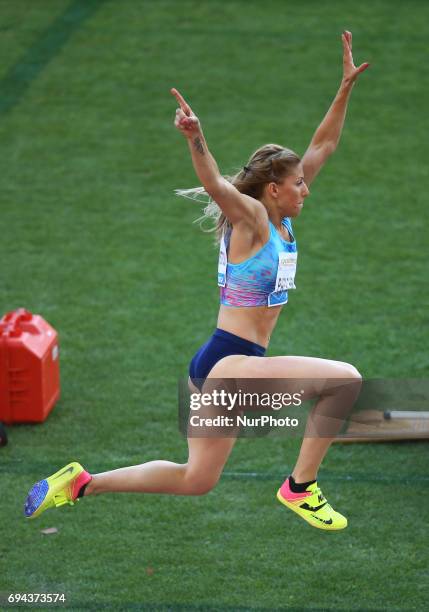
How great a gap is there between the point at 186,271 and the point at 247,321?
4.50 m

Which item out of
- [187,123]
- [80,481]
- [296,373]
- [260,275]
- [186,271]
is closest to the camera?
[187,123]

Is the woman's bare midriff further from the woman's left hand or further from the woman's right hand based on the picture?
the woman's left hand

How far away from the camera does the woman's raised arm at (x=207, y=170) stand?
15.5 ft

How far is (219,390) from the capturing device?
5.09m

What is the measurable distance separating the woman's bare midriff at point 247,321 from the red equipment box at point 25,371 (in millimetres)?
2428

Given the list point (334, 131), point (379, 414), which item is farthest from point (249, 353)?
point (379, 414)

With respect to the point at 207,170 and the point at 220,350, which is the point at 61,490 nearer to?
the point at 220,350

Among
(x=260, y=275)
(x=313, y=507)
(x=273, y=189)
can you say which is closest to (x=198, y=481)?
(x=313, y=507)

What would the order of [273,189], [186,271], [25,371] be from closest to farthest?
[273,189] → [25,371] → [186,271]

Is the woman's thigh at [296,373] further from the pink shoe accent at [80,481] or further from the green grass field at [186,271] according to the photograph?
the green grass field at [186,271]

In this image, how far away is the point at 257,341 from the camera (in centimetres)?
519

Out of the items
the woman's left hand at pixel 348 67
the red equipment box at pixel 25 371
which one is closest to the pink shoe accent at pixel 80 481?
the red equipment box at pixel 25 371

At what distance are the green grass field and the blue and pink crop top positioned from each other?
165 cm

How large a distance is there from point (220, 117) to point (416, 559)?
7.55m
